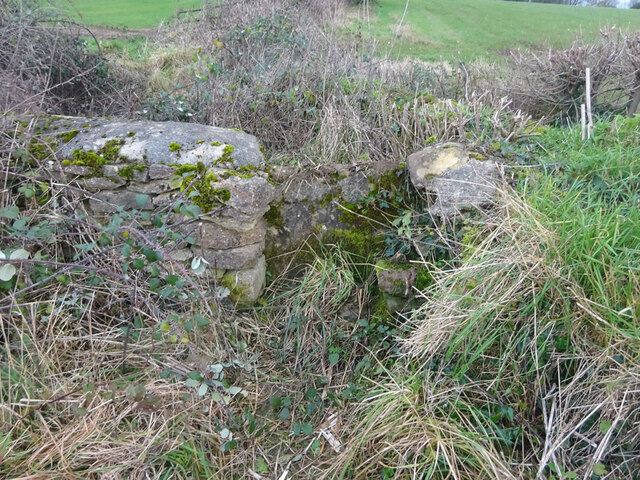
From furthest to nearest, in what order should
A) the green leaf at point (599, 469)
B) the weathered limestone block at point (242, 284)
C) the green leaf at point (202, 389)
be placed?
1. the weathered limestone block at point (242, 284)
2. the green leaf at point (202, 389)
3. the green leaf at point (599, 469)

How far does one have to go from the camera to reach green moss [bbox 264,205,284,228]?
10.1 ft

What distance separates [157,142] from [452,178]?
1993 mm

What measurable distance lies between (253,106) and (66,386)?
2945mm

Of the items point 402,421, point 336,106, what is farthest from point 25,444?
point 336,106

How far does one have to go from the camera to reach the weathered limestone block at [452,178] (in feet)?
8.87

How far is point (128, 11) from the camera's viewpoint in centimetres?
1170

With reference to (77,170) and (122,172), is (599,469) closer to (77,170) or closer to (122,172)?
(122,172)

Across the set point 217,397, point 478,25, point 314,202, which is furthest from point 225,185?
point 478,25

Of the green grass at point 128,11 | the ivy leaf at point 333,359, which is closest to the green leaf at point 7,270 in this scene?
the ivy leaf at point 333,359

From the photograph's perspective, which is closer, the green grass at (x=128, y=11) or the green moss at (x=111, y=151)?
the green moss at (x=111, y=151)

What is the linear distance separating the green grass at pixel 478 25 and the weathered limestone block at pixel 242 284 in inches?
289

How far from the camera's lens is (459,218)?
271 cm

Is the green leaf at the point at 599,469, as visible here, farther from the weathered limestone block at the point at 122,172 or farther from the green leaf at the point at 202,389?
the weathered limestone block at the point at 122,172

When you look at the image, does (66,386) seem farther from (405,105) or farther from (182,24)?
(182,24)
